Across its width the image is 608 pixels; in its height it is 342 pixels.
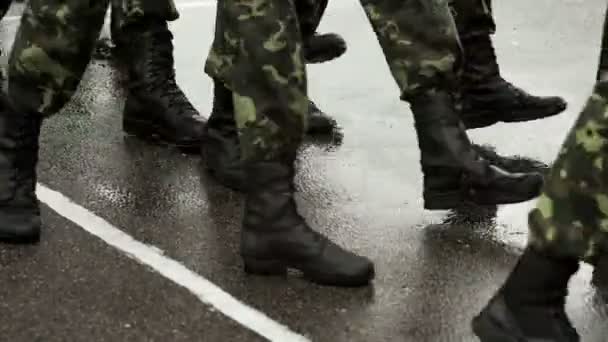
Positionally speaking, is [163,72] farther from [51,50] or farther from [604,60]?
[604,60]

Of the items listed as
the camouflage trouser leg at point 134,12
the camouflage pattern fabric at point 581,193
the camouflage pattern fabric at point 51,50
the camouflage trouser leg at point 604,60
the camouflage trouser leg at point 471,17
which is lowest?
the camouflage trouser leg at point 134,12

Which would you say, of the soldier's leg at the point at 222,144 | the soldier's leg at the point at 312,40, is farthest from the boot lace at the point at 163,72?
the soldier's leg at the point at 312,40

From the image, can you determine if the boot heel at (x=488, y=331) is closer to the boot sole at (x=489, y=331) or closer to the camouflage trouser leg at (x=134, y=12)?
the boot sole at (x=489, y=331)

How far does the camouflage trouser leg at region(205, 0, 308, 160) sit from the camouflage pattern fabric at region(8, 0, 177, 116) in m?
0.41

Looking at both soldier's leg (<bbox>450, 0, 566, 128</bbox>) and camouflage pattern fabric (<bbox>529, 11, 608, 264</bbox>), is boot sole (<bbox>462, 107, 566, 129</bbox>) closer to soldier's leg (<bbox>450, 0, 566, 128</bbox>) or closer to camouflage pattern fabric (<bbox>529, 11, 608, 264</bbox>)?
soldier's leg (<bbox>450, 0, 566, 128</bbox>)

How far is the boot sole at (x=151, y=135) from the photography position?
144 inches

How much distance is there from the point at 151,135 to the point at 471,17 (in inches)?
46.9

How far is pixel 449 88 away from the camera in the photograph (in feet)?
9.31

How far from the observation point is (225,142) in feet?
11.0

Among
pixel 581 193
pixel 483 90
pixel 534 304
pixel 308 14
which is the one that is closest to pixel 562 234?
pixel 581 193

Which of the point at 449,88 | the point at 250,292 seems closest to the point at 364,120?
the point at 449,88

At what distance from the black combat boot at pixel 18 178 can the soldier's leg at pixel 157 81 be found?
77 centimetres

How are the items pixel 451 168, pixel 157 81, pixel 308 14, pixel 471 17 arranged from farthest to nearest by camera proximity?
pixel 308 14 < pixel 157 81 < pixel 471 17 < pixel 451 168

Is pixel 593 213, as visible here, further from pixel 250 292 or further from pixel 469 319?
pixel 250 292
